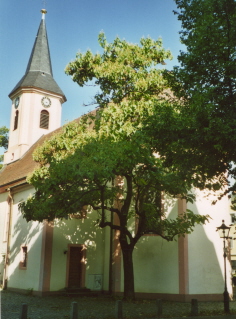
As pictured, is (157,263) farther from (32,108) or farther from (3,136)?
(3,136)

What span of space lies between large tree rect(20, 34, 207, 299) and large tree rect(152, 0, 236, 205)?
181cm

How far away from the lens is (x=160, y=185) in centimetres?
1405

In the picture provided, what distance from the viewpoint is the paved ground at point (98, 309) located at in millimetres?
11969

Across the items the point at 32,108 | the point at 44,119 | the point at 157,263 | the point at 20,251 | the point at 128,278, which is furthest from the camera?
the point at 44,119

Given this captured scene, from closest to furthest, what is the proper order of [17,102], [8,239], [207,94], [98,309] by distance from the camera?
[207,94] → [98,309] → [8,239] → [17,102]

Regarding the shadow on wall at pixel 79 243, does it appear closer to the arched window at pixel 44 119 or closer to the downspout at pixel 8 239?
the downspout at pixel 8 239

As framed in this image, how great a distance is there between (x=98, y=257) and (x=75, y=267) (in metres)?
1.39

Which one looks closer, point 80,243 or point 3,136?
point 80,243

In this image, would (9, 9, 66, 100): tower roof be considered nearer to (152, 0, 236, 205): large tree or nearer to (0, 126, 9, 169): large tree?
(0, 126, 9, 169): large tree

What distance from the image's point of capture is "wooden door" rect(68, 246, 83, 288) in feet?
63.0

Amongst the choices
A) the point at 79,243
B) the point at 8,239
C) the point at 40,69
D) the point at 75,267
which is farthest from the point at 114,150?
the point at 40,69

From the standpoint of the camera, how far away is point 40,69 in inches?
1287

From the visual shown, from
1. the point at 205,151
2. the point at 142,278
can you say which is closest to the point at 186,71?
the point at 205,151

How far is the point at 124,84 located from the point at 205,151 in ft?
19.4
